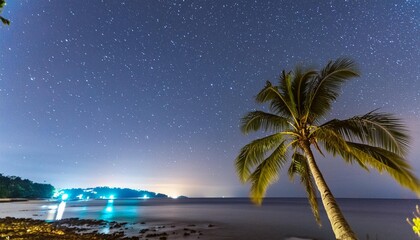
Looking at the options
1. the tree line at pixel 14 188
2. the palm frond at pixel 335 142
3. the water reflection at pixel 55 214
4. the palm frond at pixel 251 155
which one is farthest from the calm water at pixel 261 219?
the tree line at pixel 14 188

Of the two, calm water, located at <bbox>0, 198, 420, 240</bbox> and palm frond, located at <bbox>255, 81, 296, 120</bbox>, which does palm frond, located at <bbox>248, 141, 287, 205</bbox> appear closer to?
palm frond, located at <bbox>255, 81, 296, 120</bbox>

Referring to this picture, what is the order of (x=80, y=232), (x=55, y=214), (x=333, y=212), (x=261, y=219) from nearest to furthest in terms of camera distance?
(x=333, y=212) < (x=80, y=232) < (x=261, y=219) < (x=55, y=214)

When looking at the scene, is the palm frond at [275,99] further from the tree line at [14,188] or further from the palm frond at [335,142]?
the tree line at [14,188]

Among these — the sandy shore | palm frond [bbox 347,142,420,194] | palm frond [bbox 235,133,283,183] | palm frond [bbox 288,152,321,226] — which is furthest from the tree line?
palm frond [bbox 347,142,420,194]

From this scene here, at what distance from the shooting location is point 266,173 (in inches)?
400

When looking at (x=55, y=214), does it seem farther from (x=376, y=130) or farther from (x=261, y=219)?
(x=376, y=130)

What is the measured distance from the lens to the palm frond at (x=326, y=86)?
8.86m

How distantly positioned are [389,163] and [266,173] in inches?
158

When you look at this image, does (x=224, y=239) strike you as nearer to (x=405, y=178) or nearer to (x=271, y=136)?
(x=271, y=136)

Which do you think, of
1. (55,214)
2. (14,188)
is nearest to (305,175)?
(55,214)

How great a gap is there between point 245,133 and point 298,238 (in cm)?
2609

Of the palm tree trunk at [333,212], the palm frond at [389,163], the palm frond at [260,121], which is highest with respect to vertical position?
the palm frond at [260,121]

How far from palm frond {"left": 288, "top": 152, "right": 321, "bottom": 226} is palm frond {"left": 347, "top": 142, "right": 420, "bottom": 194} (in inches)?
100

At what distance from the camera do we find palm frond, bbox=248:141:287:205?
1005 cm
